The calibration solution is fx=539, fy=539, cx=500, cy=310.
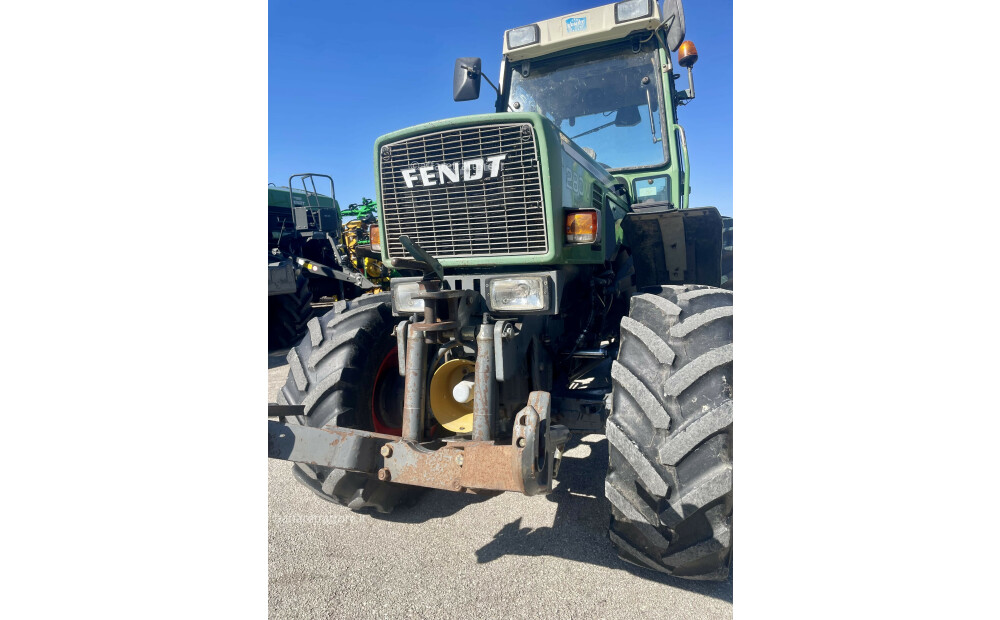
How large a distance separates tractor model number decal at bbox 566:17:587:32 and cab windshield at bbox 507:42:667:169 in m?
0.18

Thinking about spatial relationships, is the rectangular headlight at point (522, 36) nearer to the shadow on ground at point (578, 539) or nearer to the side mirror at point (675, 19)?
the side mirror at point (675, 19)

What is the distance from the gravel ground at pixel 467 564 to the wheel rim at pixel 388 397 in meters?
0.43

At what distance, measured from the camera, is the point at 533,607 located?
6.42ft

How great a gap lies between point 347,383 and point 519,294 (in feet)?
3.15

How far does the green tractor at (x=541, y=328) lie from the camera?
6.00 ft

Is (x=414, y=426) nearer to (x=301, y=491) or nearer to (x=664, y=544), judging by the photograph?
(x=664, y=544)

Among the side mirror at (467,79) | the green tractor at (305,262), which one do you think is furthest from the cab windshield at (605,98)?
the green tractor at (305,262)

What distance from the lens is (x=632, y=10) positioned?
3412 mm

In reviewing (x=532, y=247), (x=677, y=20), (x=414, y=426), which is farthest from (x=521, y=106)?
(x=414, y=426)

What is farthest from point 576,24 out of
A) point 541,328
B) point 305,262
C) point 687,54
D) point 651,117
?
point 305,262

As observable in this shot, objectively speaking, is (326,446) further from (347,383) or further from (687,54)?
(687,54)

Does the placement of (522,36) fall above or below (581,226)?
above

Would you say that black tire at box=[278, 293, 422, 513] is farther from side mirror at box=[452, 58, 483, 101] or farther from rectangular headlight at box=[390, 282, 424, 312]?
side mirror at box=[452, 58, 483, 101]

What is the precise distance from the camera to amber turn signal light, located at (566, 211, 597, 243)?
2371 millimetres
